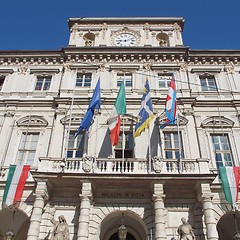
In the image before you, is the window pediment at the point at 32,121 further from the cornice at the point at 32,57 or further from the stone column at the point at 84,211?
the stone column at the point at 84,211

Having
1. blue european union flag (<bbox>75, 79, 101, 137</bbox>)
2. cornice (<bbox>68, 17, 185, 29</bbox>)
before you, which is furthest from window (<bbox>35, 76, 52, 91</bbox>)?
cornice (<bbox>68, 17, 185, 29</bbox>)

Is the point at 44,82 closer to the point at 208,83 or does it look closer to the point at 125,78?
the point at 125,78

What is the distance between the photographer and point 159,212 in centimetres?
1370

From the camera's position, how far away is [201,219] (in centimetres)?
1428

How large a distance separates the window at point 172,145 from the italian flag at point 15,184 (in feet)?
26.4

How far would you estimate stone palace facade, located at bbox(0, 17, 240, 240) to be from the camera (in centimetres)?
1436

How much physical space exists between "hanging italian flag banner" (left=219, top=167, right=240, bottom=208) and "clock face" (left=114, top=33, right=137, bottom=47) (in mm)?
13605

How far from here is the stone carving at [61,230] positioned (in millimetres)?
13016

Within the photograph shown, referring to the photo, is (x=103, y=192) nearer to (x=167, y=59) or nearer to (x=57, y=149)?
(x=57, y=149)

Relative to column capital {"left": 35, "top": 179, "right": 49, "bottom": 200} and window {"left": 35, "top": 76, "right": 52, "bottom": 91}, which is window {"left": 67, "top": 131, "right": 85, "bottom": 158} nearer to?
column capital {"left": 35, "top": 179, "right": 49, "bottom": 200}

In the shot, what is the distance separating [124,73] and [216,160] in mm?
9121

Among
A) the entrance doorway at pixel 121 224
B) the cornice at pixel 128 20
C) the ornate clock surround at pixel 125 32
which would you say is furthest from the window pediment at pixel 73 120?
the cornice at pixel 128 20

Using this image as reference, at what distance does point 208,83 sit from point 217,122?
3958 millimetres

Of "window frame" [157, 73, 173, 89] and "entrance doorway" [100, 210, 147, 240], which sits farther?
"window frame" [157, 73, 173, 89]
